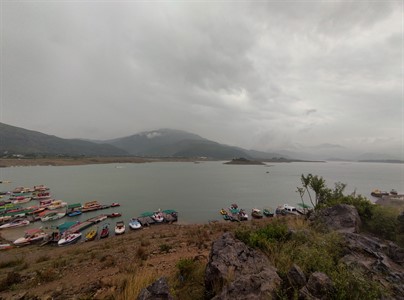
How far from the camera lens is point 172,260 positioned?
10.3 meters

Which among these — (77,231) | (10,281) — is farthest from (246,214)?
(10,281)

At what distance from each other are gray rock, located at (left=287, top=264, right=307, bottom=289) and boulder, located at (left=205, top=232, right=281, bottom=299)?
0.29 m

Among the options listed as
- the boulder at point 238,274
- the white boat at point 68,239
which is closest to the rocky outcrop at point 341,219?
the boulder at point 238,274

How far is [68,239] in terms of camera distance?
22.5 metres

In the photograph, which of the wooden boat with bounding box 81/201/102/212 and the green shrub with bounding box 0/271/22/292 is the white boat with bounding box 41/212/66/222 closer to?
the wooden boat with bounding box 81/201/102/212

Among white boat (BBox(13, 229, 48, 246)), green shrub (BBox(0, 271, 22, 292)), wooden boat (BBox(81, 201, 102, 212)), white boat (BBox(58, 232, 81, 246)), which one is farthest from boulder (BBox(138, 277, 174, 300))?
wooden boat (BBox(81, 201, 102, 212))

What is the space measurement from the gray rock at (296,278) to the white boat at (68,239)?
26458 mm

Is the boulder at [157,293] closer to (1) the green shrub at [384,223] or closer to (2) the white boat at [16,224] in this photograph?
(1) the green shrub at [384,223]

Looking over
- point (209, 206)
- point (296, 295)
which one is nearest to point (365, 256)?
point (296, 295)

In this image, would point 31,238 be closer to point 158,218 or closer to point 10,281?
point 158,218

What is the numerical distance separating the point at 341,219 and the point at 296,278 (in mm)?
10924

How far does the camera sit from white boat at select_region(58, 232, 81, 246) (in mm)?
22000

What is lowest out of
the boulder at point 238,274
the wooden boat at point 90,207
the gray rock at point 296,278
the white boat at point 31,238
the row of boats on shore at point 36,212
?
the row of boats on shore at point 36,212

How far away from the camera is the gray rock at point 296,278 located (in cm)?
434
